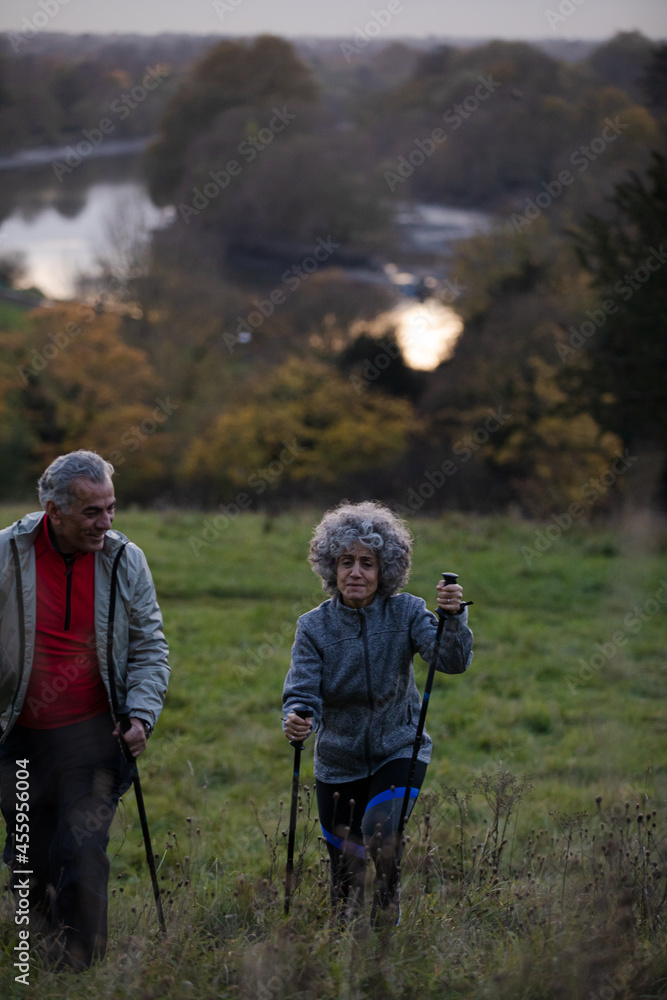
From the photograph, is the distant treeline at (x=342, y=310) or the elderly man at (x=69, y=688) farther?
the distant treeline at (x=342, y=310)

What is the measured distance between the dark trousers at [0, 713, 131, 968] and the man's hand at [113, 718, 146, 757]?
98mm

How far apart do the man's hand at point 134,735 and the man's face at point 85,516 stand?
622 millimetres

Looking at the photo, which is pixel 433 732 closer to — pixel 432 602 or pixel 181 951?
pixel 432 602

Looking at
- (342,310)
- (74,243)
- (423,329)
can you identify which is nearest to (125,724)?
(342,310)

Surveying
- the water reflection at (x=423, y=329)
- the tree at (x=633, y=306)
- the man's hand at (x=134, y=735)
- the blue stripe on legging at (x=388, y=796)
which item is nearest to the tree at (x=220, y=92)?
the water reflection at (x=423, y=329)

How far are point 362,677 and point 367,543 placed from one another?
466 mm

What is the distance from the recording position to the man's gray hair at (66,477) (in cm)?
320

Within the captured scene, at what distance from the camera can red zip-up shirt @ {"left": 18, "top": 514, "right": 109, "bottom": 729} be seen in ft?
10.6

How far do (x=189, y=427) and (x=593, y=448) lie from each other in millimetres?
14836

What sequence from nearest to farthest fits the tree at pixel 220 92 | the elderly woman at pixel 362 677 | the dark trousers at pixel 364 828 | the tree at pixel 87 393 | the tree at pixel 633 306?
1. the dark trousers at pixel 364 828
2. the elderly woman at pixel 362 677
3. the tree at pixel 633 306
4. the tree at pixel 87 393
5. the tree at pixel 220 92

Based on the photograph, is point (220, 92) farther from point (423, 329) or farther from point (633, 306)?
point (633, 306)

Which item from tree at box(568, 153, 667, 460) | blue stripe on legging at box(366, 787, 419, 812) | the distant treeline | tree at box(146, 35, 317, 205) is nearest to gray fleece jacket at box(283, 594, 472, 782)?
blue stripe on legging at box(366, 787, 419, 812)

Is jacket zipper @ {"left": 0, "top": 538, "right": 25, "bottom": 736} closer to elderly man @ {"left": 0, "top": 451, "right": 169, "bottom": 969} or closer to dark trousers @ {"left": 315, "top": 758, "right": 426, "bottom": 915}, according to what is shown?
elderly man @ {"left": 0, "top": 451, "right": 169, "bottom": 969}

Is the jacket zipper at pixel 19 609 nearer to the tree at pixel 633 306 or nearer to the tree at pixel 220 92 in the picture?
the tree at pixel 633 306
